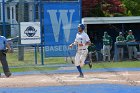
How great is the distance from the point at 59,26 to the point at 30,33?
1516 millimetres

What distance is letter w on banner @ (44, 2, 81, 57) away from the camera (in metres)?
22.8

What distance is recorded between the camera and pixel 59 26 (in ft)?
75.2

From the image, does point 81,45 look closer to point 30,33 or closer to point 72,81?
point 72,81

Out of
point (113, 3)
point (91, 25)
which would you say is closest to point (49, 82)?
point (91, 25)

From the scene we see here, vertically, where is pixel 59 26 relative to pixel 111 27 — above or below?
above

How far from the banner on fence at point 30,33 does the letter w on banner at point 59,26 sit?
42 centimetres

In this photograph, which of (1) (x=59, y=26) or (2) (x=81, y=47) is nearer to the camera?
→ (2) (x=81, y=47)

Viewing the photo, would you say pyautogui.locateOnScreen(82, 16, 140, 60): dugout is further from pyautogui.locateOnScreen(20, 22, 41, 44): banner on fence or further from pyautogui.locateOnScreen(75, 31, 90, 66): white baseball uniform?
pyautogui.locateOnScreen(75, 31, 90, 66): white baseball uniform

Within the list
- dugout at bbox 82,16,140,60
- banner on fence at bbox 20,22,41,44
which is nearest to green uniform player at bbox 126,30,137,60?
dugout at bbox 82,16,140,60

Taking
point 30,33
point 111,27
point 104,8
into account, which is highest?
point 104,8

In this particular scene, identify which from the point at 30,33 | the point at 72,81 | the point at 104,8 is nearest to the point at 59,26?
the point at 30,33

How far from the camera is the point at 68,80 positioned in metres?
14.9

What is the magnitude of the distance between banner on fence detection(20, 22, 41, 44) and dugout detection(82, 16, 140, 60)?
566cm

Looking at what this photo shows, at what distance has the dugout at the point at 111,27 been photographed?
91.3 ft
